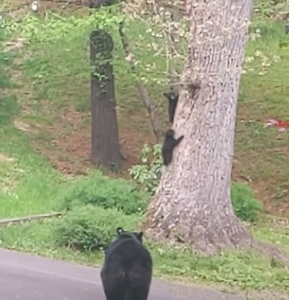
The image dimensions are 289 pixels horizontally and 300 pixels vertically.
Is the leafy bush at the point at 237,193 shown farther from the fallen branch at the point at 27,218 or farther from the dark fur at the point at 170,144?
the dark fur at the point at 170,144

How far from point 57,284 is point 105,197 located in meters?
6.20

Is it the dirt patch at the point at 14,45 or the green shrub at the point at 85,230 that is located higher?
the dirt patch at the point at 14,45

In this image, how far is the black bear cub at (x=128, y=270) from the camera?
8.35 metres

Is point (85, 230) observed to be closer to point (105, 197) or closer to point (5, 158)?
point (105, 197)

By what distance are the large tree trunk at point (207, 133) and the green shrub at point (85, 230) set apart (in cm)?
85

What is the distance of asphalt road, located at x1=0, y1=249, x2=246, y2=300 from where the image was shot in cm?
1062

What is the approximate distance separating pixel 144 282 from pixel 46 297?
7.46 ft

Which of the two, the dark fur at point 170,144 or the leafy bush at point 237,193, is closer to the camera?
the dark fur at point 170,144

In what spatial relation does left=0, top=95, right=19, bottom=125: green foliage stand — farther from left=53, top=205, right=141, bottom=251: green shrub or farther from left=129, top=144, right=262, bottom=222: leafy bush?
left=53, top=205, right=141, bottom=251: green shrub

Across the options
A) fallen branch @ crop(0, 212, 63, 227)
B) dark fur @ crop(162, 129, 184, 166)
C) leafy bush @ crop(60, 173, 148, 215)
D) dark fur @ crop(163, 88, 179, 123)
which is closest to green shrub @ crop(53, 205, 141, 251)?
dark fur @ crop(162, 129, 184, 166)

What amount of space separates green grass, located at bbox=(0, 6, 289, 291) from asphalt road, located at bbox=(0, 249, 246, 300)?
1.97 feet

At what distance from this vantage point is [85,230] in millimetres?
13625

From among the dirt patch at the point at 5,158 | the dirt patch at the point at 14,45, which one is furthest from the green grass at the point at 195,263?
the dirt patch at the point at 14,45

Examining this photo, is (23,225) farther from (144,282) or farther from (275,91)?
(275,91)
